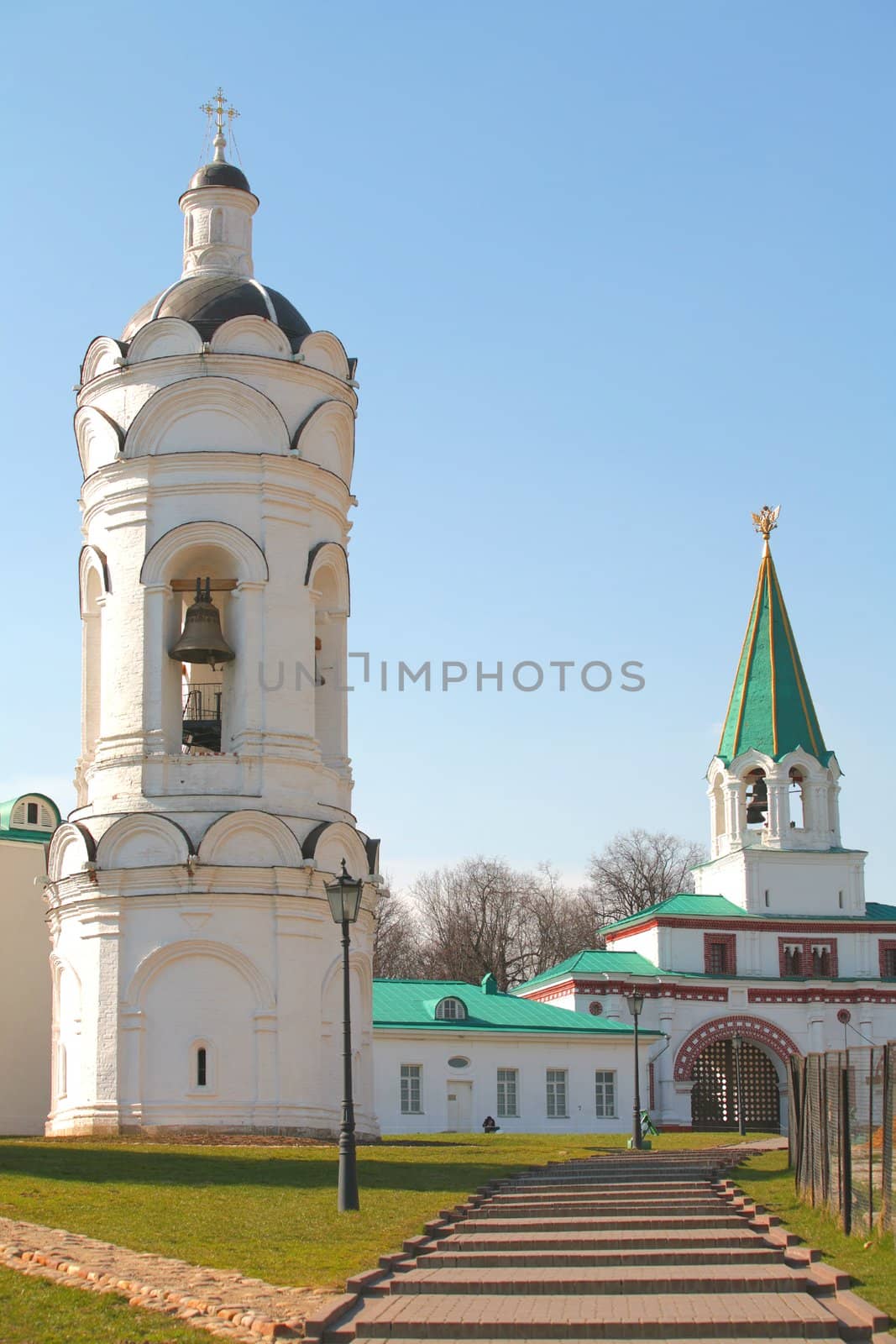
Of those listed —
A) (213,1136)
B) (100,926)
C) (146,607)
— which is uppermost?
(146,607)

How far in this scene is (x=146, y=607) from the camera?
28.2 meters

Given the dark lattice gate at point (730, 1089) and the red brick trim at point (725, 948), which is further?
the red brick trim at point (725, 948)

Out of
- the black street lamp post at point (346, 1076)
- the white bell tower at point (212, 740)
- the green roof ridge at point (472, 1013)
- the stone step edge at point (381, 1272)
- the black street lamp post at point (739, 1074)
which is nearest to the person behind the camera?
the stone step edge at point (381, 1272)

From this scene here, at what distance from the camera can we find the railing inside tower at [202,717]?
28.8 metres

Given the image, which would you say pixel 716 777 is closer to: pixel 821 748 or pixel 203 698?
pixel 821 748

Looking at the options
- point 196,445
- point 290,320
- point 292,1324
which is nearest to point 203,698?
point 196,445

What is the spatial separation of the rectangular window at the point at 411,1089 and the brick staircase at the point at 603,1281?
27.0 metres

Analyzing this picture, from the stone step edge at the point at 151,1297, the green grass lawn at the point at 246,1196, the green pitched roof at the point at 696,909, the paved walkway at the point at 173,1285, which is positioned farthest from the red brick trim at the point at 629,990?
the stone step edge at the point at 151,1297

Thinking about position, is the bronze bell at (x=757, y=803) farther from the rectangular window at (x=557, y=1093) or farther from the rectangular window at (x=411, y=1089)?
the rectangular window at (x=411, y=1089)

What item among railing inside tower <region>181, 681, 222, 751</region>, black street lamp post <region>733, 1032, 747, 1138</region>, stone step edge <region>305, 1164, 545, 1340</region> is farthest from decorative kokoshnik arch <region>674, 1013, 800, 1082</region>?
stone step edge <region>305, 1164, 545, 1340</region>

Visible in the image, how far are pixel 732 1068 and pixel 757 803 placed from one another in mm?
8149

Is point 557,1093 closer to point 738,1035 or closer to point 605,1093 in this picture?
point 605,1093

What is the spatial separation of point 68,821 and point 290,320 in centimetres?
924

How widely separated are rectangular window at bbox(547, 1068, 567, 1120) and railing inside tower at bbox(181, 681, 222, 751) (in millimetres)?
18405
